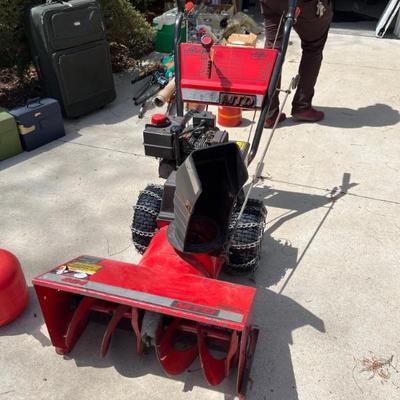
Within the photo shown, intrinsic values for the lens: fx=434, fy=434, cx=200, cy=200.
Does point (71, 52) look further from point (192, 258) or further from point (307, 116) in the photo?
point (192, 258)

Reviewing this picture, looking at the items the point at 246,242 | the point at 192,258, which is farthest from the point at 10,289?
the point at 246,242

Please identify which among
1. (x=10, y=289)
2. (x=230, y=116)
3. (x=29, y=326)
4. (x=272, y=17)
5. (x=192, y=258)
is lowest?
(x=29, y=326)

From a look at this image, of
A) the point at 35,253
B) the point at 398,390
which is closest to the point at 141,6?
the point at 35,253

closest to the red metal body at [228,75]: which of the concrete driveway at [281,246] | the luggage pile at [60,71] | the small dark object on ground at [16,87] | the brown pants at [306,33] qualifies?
the concrete driveway at [281,246]

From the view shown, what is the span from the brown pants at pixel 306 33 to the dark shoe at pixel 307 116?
0.04m

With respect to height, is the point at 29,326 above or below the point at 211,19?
below

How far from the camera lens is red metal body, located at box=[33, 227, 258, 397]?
1.71 metres

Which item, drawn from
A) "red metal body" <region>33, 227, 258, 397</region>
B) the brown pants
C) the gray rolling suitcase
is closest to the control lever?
"red metal body" <region>33, 227, 258, 397</region>

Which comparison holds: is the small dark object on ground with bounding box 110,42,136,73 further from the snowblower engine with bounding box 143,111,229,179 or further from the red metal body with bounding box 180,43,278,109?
the snowblower engine with bounding box 143,111,229,179

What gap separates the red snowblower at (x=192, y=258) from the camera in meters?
1.78

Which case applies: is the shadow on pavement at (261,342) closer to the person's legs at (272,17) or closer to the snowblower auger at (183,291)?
the snowblower auger at (183,291)

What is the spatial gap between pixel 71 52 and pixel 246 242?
3086 mm

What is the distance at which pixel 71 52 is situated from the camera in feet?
14.6

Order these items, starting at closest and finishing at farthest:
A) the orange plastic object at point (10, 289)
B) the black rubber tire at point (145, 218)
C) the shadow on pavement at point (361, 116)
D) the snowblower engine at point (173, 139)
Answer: the orange plastic object at point (10, 289), the snowblower engine at point (173, 139), the black rubber tire at point (145, 218), the shadow on pavement at point (361, 116)
